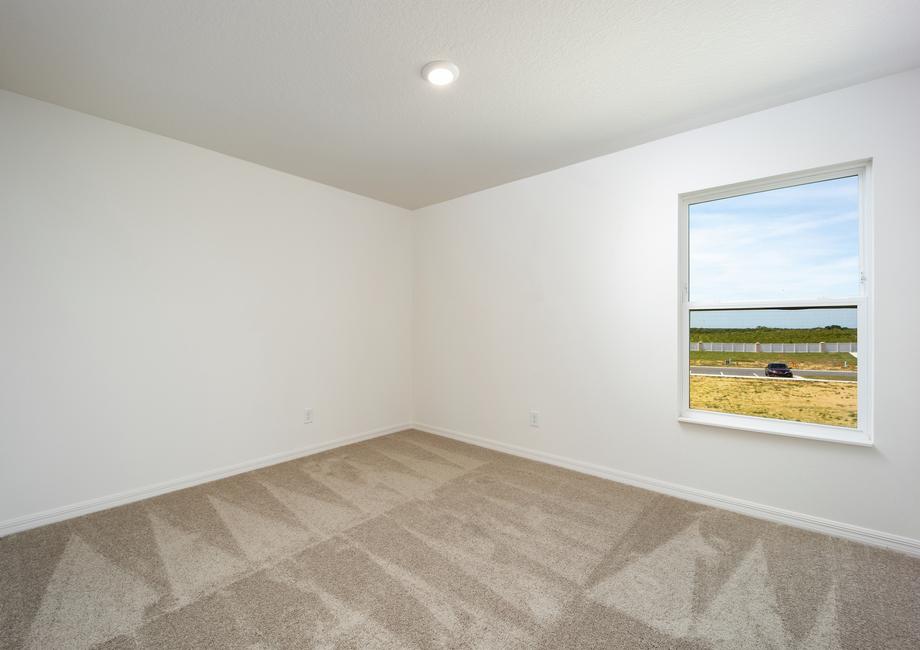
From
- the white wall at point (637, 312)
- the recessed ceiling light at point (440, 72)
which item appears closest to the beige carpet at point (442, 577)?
the white wall at point (637, 312)

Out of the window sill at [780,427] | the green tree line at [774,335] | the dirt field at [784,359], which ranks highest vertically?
the green tree line at [774,335]

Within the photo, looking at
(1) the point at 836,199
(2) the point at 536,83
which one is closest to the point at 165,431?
(2) the point at 536,83

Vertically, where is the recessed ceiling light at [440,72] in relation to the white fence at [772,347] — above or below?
above

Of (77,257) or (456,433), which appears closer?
(77,257)

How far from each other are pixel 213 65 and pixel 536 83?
164cm

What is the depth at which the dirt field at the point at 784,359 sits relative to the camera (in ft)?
7.68

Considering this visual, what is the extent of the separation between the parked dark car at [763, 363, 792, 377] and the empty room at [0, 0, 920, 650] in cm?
3

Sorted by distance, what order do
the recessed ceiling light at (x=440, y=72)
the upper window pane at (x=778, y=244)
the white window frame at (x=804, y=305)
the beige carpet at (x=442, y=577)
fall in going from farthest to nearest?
the upper window pane at (x=778, y=244), the white window frame at (x=804, y=305), the recessed ceiling light at (x=440, y=72), the beige carpet at (x=442, y=577)

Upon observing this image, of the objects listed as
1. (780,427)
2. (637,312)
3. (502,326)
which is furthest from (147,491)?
(780,427)

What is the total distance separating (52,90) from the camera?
2207 millimetres

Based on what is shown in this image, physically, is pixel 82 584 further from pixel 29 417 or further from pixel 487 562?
pixel 487 562

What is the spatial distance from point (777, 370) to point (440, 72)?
2705mm

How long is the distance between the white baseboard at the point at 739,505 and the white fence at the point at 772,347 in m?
0.94

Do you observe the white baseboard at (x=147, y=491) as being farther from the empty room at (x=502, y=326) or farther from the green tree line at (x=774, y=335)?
the green tree line at (x=774, y=335)
